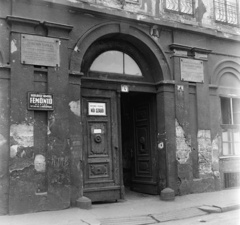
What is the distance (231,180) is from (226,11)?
201 inches

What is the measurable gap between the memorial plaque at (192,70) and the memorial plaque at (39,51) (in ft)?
11.6

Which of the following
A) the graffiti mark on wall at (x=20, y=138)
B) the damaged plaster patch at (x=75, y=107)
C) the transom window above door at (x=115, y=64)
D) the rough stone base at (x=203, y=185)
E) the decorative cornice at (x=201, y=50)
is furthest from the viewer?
the decorative cornice at (x=201, y=50)

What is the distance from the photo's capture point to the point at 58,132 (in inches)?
281

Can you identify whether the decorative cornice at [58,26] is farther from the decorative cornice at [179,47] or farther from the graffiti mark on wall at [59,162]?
the decorative cornice at [179,47]

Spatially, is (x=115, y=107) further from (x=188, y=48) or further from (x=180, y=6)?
(x=180, y=6)

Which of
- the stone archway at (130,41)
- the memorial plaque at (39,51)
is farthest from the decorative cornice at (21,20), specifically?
the stone archway at (130,41)

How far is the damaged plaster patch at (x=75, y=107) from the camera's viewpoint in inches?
293

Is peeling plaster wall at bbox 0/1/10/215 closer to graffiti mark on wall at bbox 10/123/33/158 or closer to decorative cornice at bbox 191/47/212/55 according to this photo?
graffiti mark on wall at bbox 10/123/33/158

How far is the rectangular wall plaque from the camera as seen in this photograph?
8.11 metres

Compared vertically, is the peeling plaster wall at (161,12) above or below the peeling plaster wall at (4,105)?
above

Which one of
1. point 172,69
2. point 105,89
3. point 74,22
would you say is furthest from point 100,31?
point 172,69

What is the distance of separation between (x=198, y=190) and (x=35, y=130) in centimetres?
464

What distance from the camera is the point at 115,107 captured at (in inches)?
332

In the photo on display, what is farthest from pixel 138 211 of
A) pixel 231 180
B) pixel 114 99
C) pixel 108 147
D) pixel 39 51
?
pixel 39 51
